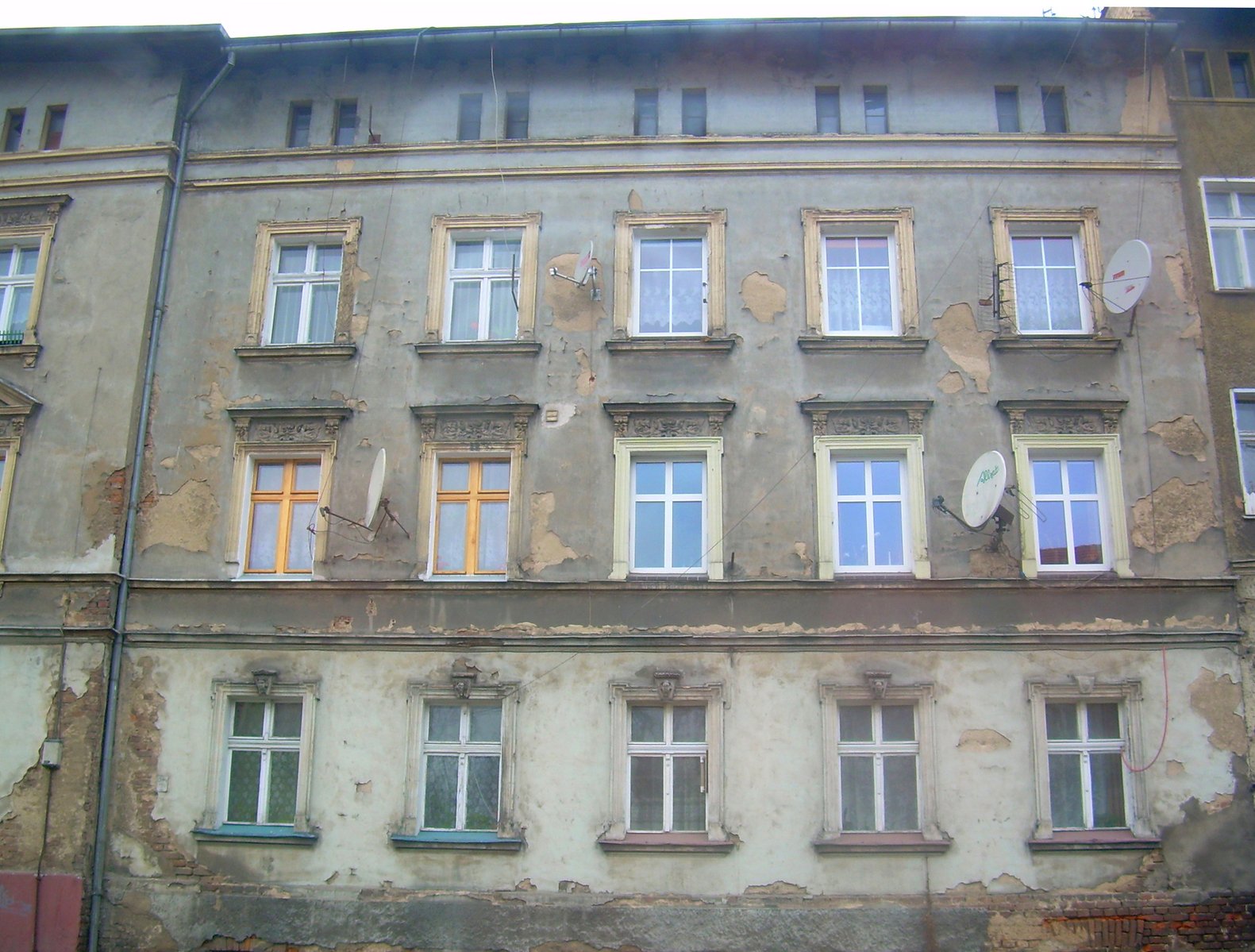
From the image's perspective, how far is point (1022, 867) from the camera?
34.7 feet

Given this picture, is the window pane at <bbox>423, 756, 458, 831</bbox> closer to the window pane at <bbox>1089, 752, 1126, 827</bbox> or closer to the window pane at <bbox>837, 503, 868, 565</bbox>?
the window pane at <bbox>837, 503, 868, 565</bbox>

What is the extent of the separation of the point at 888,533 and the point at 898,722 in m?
2.03

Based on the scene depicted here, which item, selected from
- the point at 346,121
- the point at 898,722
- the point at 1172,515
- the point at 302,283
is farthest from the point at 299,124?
the point at 1172,515

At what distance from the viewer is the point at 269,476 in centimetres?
1230

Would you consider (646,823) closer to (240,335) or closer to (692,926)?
(692,926)

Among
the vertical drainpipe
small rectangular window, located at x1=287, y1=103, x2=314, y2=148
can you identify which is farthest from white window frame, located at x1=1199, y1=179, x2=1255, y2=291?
the vertical drainpipe

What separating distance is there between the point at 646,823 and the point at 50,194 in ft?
34.6

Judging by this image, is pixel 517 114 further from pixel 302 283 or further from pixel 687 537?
pixel 687 537

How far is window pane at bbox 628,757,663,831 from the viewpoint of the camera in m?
11.0

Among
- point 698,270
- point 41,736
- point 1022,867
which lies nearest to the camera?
point 1022,867

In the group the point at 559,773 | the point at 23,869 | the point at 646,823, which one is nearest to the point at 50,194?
the point at 23,869

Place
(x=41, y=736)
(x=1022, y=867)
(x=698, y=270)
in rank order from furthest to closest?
(x=698, y=270) < (x=41, y=736) < (x=1022, y=867)

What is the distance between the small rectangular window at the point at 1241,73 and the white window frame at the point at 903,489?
6.25m

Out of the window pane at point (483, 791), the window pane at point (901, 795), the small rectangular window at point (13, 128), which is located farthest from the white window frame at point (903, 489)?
the small rectangular window at point (13, 128)
